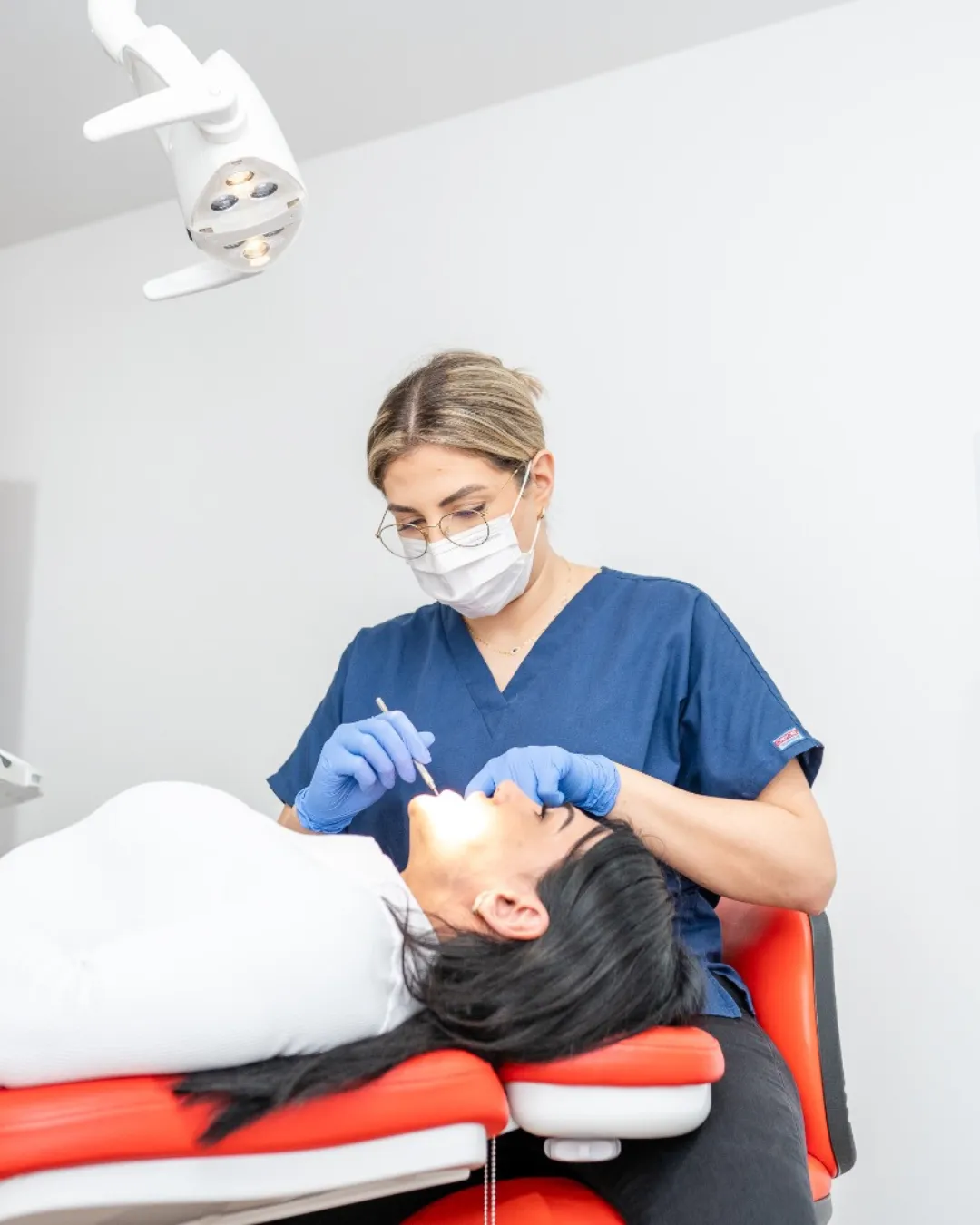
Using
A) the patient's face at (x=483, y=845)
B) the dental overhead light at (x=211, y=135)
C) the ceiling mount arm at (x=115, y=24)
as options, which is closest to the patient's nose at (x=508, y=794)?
the patient's face at (x=483, y=845)

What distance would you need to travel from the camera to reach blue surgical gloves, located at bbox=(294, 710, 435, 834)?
1.43 meters

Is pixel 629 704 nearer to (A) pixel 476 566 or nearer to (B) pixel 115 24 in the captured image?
(A) pixel 476 566

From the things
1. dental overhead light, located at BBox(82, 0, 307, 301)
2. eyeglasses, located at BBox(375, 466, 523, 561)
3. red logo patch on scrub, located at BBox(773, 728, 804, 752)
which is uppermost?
dental overhead light, located at BBox(82, 0, 307, 301)

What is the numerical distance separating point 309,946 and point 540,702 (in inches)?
29.0

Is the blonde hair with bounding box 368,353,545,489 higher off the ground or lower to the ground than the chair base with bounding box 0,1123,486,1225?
higher

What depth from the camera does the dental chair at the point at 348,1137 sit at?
0.80 m

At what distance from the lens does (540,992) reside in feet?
3.33

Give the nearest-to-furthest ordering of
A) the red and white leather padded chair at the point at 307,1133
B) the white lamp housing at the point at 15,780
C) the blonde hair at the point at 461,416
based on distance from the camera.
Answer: the red and white leather padded chair at the point at 307,1133 < the blonde hair at the point at 461,416 < the white lamp housing at the point at 15,780

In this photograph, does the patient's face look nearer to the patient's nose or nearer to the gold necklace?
the patient's nose

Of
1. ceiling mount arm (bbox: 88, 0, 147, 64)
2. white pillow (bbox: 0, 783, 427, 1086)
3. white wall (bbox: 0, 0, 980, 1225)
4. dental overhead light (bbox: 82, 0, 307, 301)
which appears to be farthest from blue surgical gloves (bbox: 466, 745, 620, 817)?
ceiling mount arm (bbox: 88, 0, 147, 64)

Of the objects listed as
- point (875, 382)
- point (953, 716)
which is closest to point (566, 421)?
point (875, 382)

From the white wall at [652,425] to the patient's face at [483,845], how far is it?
0.87 metres

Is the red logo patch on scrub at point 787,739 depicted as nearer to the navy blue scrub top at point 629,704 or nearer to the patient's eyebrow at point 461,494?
the navy blue scrub top at point 629,704

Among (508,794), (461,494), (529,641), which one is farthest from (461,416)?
(508,794)
